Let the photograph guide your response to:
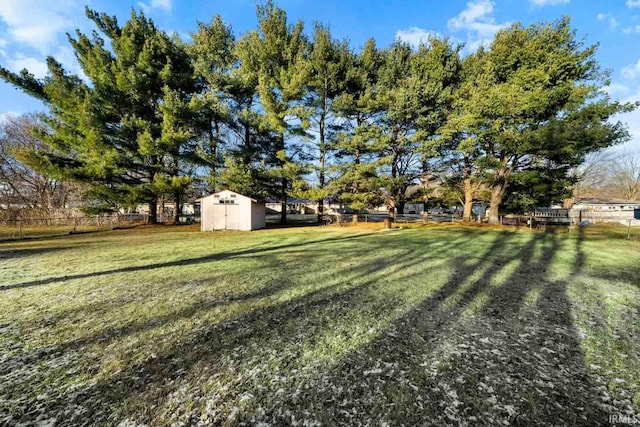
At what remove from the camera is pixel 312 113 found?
17.4m

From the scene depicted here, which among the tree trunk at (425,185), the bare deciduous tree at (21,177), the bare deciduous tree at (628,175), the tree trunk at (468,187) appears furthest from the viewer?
the bare deciduous tree at (628,175)

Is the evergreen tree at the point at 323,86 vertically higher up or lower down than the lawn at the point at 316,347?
higher up

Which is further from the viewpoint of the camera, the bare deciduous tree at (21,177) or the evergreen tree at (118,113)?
the bare deciduous tree at (21,177)

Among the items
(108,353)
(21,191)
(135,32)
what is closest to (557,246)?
(108,353)

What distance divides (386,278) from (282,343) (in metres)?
2.95

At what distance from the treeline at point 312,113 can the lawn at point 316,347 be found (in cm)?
1257

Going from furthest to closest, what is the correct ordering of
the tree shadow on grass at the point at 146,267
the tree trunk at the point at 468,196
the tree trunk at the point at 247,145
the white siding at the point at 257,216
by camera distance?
the tree trunk at the point at 468,196
the tree trunk at the point at 247,145
the white siding at the point at 257,216
the tree shadow on grass at the point at 146,267

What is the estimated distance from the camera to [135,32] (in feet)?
53.2

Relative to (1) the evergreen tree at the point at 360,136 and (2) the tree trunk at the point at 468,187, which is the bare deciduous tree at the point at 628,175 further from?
(1) the evergreen tree at the point at 360,136

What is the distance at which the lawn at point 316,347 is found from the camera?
1822 millimetres

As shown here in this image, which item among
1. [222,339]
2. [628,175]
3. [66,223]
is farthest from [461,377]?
[628,175]

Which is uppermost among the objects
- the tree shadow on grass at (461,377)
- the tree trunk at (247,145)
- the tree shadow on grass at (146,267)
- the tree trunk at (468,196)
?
the tree trunk at (247,145)

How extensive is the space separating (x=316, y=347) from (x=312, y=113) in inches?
661

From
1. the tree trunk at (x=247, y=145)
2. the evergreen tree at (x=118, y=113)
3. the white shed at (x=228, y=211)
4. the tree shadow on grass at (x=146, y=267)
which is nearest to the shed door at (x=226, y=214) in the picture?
the white shed at (x=228, y=211)
